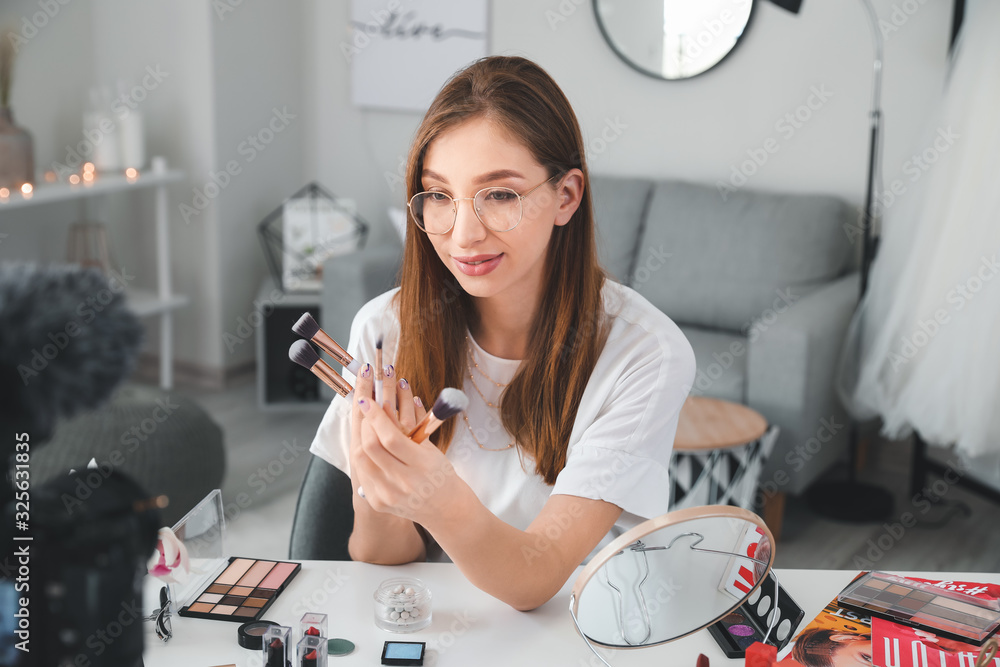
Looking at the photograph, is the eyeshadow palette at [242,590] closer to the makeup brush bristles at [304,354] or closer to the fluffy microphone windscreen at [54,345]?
the makeup brush bristles at [304,354]

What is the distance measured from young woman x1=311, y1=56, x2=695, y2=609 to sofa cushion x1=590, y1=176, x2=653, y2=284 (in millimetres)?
1868

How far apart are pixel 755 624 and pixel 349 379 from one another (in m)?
0.54

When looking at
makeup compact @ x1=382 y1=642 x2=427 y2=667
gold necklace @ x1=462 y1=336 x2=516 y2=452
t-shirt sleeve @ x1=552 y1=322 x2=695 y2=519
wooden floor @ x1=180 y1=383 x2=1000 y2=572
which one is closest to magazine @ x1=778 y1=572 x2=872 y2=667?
t-shirt sleeve @ x1=552 y1=322 x2=695 y2=519

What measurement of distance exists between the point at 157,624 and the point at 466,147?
1.99 feet

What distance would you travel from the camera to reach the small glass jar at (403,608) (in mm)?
905

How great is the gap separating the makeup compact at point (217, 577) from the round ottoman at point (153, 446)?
45.0 inches

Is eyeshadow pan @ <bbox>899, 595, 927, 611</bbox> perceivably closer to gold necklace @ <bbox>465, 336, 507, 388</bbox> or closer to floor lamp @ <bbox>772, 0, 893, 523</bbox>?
gold necklace @ <bbox>465, 336, 507, 388</bbox>

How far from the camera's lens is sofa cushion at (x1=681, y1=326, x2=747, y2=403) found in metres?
2.56

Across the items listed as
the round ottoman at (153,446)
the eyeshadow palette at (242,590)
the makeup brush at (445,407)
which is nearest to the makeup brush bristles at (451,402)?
the makeup brush at (445,407)

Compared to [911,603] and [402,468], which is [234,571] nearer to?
[402,468]

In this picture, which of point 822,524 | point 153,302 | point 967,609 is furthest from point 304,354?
point 153,302

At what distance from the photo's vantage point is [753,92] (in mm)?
3109

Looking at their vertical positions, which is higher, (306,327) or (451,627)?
(306,327)

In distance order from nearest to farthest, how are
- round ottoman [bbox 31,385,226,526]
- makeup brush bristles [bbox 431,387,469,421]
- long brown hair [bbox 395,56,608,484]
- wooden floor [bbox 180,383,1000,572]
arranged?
makeup brush bristles [bbox 431,387,469,421] → long brown hair [bbox 395,56,608,484] → round ottoman [bbox 31,385,226,526] → wooden floor [bbox 180,383,1000,572]
